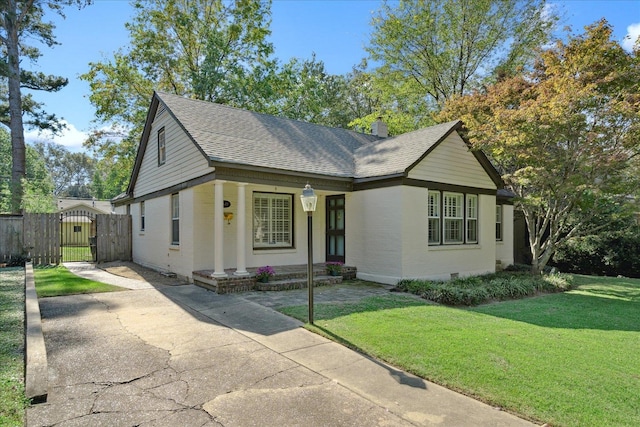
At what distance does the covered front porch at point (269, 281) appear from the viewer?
30.5 ft

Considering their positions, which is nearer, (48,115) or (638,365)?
(638,365)

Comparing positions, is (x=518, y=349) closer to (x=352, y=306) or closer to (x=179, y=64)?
(x=352, y=306)

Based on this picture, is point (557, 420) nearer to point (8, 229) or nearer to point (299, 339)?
point (299, 339)

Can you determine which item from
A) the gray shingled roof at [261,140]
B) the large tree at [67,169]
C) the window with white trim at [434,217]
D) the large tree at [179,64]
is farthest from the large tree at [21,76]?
the large tree at [67,169]

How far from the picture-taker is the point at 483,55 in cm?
2252

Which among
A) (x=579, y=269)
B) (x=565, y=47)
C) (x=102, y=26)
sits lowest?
(x=579, y=269)

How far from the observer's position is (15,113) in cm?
→ 2048

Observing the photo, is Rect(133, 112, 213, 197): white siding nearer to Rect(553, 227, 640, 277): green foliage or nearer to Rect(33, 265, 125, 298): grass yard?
Rect(33, 265, 125, 298): grass yard

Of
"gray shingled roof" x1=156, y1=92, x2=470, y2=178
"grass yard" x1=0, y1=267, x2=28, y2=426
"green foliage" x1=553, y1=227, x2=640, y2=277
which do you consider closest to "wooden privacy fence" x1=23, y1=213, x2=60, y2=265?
"grass yard" x1=0, y1=267, x2=28, y2=426

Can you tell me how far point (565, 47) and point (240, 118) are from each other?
10.3 m

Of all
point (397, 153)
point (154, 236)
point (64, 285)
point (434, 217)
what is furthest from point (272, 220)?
point (64, 285)

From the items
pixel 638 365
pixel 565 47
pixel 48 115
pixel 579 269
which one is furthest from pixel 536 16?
pixel 48 115

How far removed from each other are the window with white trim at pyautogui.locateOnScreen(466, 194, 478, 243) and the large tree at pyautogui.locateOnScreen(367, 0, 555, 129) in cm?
1164

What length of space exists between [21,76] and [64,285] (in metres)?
19.4
